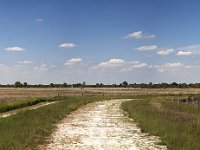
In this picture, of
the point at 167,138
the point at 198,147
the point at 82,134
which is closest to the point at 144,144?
the point at 167,138

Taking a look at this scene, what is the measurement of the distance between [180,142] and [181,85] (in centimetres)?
18823

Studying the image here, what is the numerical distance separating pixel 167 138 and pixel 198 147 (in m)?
2.45

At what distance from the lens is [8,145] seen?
14.2 metres

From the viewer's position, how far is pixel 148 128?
19797mm

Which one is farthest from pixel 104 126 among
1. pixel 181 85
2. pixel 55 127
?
pixel 181 85

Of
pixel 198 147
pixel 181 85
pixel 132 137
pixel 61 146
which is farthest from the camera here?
pixel 181 85

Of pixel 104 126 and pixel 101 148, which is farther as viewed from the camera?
pixel 104 126

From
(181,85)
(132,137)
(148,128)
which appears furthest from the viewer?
(181,85)

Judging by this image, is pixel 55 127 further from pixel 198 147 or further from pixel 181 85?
pixel 181 85

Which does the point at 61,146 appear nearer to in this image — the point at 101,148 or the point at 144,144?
the point at 101,148

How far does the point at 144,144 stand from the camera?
15477 millimetres

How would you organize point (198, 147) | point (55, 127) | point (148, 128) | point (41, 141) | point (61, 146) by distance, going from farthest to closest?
point (55, 127) < point (148, 128) < point (41, 141) < point (61, 146) < point (198, 147)

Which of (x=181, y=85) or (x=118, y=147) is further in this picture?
(x=181, y=85)

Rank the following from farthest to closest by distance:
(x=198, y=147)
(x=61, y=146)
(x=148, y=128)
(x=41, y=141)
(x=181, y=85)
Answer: (x=181, y=85) < (x=148, y=128) < (x=41, y=141) < (x=61, y=146) < (x=198, y=147)
